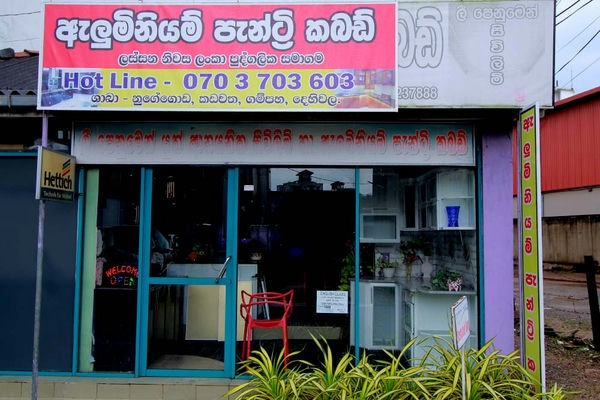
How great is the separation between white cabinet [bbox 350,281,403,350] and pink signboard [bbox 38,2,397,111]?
2295 mm

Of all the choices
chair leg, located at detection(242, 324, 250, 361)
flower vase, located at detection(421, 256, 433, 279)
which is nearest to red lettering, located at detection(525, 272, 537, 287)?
flower vase, located at detection(421, 256, 433, 279)

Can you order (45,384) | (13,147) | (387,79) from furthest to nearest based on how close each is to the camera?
(13,147) < (45,384) < (387,79)

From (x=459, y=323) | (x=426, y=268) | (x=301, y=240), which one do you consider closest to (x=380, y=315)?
(x=426, y=268)

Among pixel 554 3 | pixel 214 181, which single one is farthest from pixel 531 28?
pixel 214 181

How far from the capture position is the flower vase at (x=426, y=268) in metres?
6.38

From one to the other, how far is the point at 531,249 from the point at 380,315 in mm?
1966

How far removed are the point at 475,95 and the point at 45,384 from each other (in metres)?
5.36

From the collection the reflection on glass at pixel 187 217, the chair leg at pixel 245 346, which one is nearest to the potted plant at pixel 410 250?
the chair leg at pixel 245 346

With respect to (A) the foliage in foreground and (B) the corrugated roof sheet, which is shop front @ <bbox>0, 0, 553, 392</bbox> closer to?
(B) the corrugated roof sheet

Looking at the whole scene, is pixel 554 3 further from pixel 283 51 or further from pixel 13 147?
pixel 13 147

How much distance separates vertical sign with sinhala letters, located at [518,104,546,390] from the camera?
469cm

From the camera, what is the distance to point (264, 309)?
5.99 meters

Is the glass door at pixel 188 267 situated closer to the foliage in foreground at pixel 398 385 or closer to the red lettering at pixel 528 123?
the foliage in foreground at pixel 398 385

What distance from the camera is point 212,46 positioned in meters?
5.03
